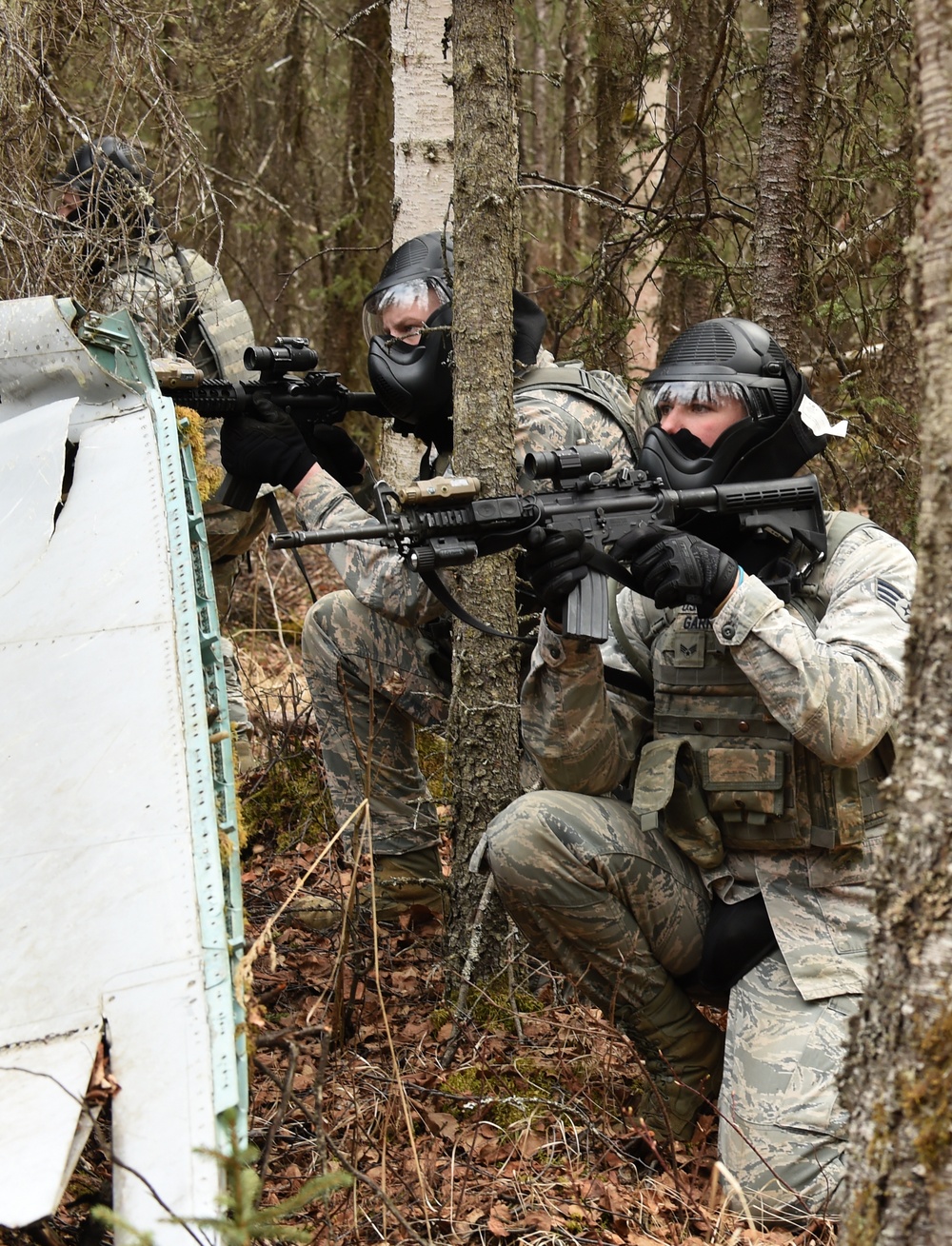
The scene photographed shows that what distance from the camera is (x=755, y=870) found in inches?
139

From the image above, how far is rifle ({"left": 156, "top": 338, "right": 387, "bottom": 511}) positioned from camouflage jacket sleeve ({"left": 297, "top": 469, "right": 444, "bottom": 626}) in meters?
0.30

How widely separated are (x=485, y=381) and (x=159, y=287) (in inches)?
86.7

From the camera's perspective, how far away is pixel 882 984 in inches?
76.5

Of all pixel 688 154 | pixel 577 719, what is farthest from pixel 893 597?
pixel 688 154

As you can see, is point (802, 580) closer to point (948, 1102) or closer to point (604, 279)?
point (948, 1102)

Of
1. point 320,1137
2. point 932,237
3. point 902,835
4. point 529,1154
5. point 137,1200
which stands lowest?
point 529,1154

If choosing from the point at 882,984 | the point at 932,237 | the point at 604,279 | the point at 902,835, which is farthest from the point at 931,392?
the point at 604,279

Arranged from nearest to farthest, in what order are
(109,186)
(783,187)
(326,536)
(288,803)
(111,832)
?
(111,832)
(326,536)
(783,187)
(109,186)
(288,803)

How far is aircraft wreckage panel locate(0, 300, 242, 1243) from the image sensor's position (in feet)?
7.17

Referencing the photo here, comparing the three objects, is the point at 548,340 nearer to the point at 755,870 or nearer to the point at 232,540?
the point at 232,540

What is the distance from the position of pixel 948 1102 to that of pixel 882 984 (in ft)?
0.61

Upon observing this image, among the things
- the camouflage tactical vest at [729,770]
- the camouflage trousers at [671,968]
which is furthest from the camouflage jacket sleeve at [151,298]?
the camouflage trousers at [671,968]

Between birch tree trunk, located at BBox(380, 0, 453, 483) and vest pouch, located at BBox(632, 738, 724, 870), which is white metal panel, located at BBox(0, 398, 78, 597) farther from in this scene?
birch tree trunk, located at BBox(380, 0, 453, 483)

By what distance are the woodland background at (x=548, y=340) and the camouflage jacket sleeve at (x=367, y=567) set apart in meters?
0.72
